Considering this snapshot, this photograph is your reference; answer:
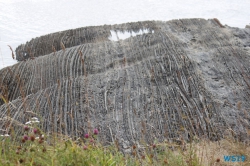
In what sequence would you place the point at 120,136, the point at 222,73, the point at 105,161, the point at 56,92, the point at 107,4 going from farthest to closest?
the point at 107,4
the point at 222,73
the point at 56,92
the point at 120,136
the point at 105,161

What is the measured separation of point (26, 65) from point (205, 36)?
3.18 meters

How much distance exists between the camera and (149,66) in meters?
4.95

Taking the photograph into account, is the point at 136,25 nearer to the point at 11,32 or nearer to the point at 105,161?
the point at 11,32

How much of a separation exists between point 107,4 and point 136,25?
3.17 meters

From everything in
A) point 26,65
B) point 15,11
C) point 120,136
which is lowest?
point 120,136

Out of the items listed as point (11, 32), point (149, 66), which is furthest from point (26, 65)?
point (11, 32)

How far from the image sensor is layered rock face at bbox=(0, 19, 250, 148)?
382 centimetres

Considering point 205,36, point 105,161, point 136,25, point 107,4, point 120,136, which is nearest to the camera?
point 105,161

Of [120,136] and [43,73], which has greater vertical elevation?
[43,73]

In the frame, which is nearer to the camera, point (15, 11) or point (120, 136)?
point (120, 136)

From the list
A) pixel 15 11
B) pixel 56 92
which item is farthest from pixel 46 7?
pixel 56 92

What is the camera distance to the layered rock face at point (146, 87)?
3.82 metres

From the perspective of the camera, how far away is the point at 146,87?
4.52 metres

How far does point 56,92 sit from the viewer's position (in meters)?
4.45
